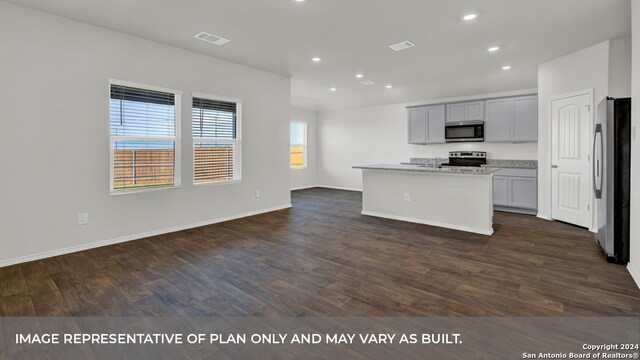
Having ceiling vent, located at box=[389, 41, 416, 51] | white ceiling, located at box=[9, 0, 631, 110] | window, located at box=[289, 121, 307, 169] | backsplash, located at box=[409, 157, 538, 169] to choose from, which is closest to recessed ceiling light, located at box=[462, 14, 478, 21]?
white ceiling, located at box=[9, 0, 631, 110]

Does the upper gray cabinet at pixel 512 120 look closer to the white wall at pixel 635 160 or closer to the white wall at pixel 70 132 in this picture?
the white wall at pixel 635 160

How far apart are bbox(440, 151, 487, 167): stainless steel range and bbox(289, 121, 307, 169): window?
449 centimetres

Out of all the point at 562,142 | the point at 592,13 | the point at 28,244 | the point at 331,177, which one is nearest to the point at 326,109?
the point at 331,177

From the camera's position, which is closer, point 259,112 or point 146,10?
point 146,10

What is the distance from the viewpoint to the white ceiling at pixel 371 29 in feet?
10.9

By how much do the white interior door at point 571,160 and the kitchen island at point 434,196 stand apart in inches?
52.9

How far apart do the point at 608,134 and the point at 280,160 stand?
15.7 feet

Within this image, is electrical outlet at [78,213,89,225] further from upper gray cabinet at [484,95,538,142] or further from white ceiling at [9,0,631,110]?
upper gray cabinet at [484,95,538,142]

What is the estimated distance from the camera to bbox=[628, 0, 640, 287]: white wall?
2.73m

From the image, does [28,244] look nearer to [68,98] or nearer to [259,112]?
[68,98]

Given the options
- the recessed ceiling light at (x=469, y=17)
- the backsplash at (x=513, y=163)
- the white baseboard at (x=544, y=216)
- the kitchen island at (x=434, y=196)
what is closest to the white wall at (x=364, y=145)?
the backsplash at (x=513, y=163)

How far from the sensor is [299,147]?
10.1m

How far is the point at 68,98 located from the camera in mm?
3605

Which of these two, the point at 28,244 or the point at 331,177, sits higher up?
the point at 331,177
